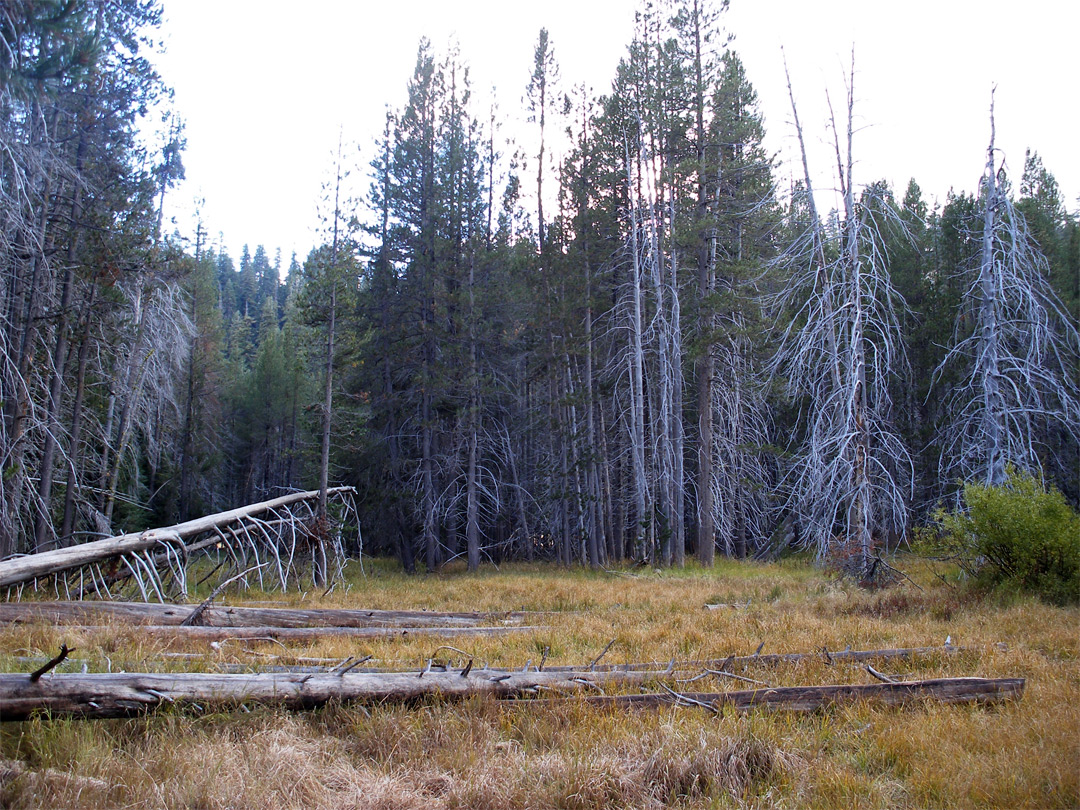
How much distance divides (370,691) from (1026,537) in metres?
9.85

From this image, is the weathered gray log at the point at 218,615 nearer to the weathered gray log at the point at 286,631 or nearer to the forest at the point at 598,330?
the weathered gray log at the point at 286,631

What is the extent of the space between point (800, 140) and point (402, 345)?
1376 cm

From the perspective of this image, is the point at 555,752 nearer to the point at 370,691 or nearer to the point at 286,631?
the point at 370,691

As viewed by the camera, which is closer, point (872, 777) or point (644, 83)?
point (872, 777)

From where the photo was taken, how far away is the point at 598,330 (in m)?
23.7

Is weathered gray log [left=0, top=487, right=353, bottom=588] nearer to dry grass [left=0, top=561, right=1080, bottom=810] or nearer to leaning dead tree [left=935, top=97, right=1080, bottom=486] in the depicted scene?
dry grass [left=0, top=561, right=1080, bottom=810]

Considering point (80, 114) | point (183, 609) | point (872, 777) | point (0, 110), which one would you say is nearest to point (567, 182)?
point (80, 114)

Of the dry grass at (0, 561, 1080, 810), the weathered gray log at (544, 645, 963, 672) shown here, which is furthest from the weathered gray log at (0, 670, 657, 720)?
the weathered gray log at (544, 645, 963, 672)

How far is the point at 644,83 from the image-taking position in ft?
68.7

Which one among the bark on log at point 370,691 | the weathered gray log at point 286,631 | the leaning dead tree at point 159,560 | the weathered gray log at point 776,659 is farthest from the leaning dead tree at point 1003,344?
the leaning dead tree at point 159,560

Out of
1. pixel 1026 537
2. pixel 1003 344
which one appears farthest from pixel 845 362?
pixel 1026 537

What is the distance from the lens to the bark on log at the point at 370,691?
386 cm

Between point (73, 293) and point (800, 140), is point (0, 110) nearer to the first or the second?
point (73, 293)

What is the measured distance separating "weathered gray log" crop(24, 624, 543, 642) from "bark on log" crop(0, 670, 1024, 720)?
3047 mm
